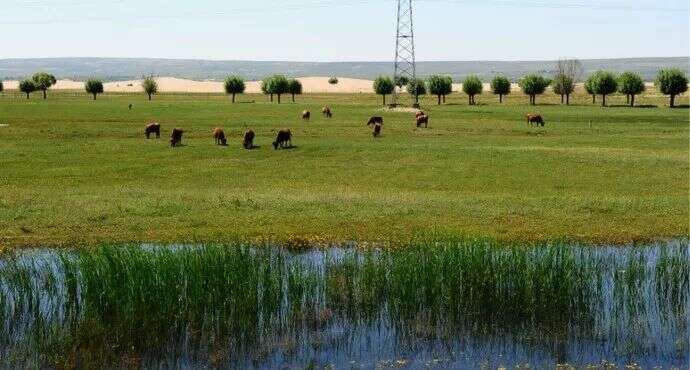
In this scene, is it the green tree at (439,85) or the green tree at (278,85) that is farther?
the green tree at (278,85)

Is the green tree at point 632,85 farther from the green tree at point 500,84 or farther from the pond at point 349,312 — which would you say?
the pond at point 349,312

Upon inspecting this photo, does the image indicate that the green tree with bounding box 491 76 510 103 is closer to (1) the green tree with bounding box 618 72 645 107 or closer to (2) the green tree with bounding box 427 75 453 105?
(2) the green tree with bounding box 427 75 453 105

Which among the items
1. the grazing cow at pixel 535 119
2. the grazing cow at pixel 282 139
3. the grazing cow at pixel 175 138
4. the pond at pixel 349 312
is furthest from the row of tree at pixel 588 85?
the pond at pixel 349 312

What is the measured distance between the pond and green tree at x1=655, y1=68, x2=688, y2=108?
117 metres

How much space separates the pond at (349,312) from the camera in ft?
50.1

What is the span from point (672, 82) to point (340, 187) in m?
104

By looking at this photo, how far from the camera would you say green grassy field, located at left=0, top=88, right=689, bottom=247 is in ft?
87.6

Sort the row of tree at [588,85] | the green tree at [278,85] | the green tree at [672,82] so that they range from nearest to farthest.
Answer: the green tree at [672,82] → the row of tree at [588,85] → the green tree at [278,85]

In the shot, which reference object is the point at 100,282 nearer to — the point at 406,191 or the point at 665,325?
the point at 665,325

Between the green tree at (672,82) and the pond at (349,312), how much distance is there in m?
117

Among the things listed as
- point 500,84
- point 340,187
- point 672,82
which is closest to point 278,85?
point 500,84

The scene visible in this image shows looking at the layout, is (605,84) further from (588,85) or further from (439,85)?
(439,85)

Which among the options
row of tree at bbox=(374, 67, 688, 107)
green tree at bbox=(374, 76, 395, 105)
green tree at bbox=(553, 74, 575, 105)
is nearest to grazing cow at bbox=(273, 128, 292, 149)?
row of tree at bbox=(374, 67, 688, 107)

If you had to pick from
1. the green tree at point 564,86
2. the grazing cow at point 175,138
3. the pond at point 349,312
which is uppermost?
the green tree at point 564,86
